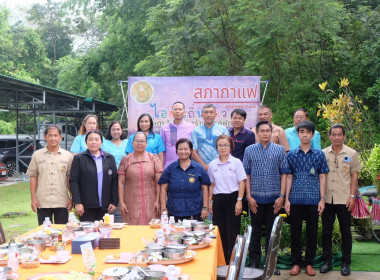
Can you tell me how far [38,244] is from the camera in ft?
12.0

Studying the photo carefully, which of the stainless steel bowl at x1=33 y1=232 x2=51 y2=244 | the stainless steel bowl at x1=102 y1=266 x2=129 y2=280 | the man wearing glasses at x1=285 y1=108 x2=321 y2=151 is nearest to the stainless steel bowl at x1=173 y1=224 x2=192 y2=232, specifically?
the stainless steel bowl at x1=33 y1=232 x2=51 y2=244

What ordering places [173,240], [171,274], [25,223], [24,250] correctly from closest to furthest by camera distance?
1. [171,274]
2. [24,250]
3. [173,240]
4. [25,223]

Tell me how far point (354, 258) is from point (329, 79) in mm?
8280

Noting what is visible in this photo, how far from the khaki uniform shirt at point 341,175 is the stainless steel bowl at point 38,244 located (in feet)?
10.3

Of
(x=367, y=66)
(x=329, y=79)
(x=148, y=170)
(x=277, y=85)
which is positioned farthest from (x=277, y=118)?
(x=148, y=170)

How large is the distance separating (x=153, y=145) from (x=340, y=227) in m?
2.36

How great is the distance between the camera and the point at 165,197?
5344 millimetres

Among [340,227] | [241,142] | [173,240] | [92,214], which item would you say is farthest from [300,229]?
[92,214]

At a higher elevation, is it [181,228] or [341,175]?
[341,175]

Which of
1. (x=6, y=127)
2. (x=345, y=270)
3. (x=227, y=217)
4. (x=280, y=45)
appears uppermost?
(x=280, y=45)

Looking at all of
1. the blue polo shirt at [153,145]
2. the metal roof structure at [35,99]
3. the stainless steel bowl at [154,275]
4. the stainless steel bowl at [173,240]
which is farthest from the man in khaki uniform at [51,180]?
the metal roof structure at [35,99]

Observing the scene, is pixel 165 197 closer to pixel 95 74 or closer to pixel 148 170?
pixel 148 170

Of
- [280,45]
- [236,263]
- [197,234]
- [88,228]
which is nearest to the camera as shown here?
[236,263]

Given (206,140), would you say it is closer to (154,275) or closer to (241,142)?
(241,142)
